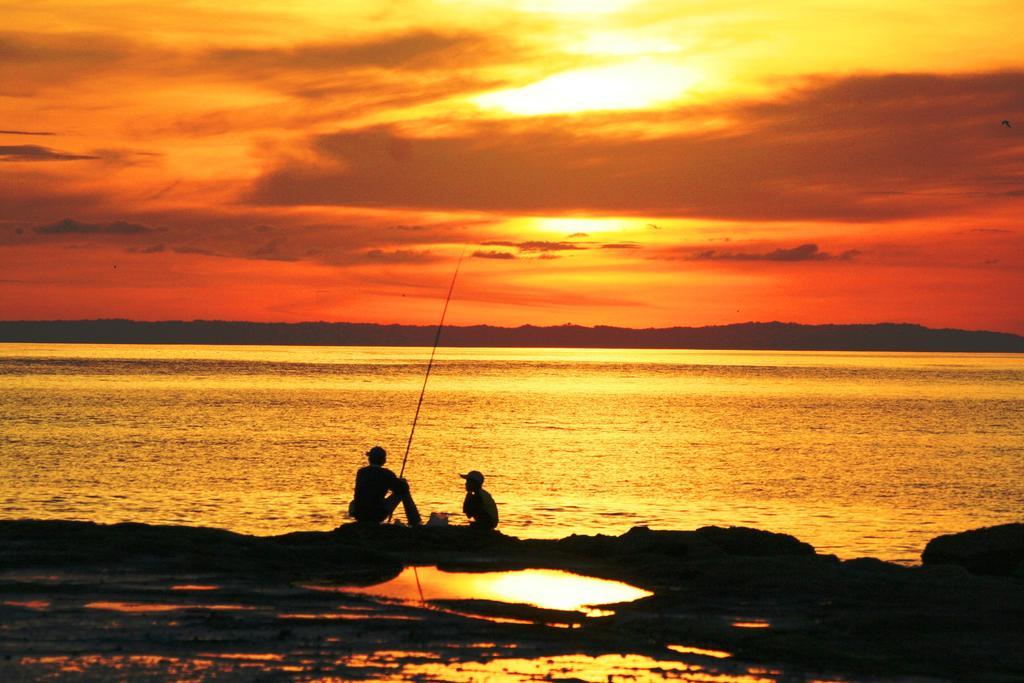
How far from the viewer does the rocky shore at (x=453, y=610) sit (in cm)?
1110

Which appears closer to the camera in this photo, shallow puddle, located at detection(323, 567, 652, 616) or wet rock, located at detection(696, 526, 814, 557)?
shallow puddle, located at detection(323, 567, 652, 616)

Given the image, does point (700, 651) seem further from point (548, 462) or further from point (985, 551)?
point (548, 462)

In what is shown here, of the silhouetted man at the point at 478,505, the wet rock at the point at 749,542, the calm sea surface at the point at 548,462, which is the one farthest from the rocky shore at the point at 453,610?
the calm sea surface at the point at 548,462

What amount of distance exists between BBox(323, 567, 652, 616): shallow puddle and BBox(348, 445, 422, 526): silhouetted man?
2.12 meters

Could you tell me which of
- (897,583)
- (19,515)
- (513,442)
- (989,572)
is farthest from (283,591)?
(513,442)

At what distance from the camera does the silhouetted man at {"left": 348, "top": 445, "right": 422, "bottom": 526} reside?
18.5 metres

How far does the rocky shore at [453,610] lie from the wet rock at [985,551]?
0.05 meters

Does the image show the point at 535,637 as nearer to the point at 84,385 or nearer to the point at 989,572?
the point at 989,572

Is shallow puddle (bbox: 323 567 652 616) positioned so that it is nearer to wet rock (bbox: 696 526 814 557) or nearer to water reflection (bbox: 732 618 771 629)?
water reflection (bbox: 732 618 771 629)

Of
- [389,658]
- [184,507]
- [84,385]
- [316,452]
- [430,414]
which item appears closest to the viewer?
[389,658]

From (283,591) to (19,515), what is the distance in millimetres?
18169

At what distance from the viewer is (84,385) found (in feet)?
421

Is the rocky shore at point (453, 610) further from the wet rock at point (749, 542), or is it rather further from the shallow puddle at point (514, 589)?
the shallow puddle at point (514, 589)

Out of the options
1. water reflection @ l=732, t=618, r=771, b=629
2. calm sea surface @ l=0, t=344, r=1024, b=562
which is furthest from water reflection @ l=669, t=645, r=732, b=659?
calm sea surface @ l=0, t=344, r=1024, b=562
